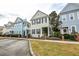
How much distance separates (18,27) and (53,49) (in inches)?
33.8

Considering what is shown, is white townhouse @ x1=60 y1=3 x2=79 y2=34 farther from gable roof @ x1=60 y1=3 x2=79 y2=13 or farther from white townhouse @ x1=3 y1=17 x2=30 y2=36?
white townhouse @ x1=3 y1=17 x2=30 y2=36

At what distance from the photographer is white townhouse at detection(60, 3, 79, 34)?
11.3ft

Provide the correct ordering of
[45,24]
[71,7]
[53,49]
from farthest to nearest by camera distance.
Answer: [45,24], [71,7], [53,49]

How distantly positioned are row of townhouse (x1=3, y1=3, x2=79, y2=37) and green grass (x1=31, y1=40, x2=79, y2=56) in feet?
0.79

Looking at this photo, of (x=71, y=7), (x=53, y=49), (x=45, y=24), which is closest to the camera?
(x=53, y=49)

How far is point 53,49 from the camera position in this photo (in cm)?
332

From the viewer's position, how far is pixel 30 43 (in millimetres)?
3443

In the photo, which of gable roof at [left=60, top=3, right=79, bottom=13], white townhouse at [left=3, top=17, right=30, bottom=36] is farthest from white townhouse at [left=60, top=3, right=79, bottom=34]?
white townhouse at [left=3, top=17, right=30, bottom=36]

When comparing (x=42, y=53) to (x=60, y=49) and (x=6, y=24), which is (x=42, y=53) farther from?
(x=6, y=24)

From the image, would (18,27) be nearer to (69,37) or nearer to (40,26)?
(40,26)

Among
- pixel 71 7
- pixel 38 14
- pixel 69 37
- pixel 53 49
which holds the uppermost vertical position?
pixel 71 7

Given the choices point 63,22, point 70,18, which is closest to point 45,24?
point 63,22

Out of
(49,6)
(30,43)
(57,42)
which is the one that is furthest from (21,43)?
(49,6)

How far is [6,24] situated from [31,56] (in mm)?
853
